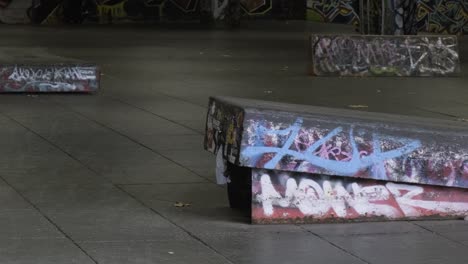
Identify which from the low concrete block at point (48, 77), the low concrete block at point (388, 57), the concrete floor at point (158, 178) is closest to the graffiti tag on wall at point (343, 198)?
the concrete floor at point (158, 178)

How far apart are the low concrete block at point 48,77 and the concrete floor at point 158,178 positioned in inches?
10.0

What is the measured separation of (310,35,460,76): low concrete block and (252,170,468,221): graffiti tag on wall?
1127 cm

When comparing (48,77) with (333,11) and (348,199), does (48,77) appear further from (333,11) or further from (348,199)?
(333,11)

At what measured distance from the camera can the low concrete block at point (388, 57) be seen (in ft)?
61.4

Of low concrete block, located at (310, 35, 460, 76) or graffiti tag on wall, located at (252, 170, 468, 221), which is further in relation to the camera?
low concrete block, located at (310, 35, 460, 76)

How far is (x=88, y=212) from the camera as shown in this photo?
298 inches

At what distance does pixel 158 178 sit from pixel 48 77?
6358 millimetres

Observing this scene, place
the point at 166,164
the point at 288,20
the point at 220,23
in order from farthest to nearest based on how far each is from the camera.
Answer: the point at 288,20 < the point at 220,23 < the point at 166,164

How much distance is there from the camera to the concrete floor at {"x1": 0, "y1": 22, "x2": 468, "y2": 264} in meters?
6.59

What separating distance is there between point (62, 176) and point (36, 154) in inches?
44.3

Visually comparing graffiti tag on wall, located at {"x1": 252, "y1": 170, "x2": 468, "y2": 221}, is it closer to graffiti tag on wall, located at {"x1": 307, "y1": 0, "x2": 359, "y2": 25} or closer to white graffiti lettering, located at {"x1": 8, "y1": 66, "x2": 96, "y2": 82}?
white graffiti lettering, located at {"x1": 8, "y1": 66, "x2": 96, "y2": 82}

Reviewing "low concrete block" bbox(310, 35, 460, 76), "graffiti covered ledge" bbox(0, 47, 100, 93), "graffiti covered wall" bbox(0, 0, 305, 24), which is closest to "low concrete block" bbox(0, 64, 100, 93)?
"graffiti covered ledge" bbox(0, 47, 100, 93)

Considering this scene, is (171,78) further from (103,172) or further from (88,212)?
(88,212)

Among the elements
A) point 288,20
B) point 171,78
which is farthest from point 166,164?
point 288,20
